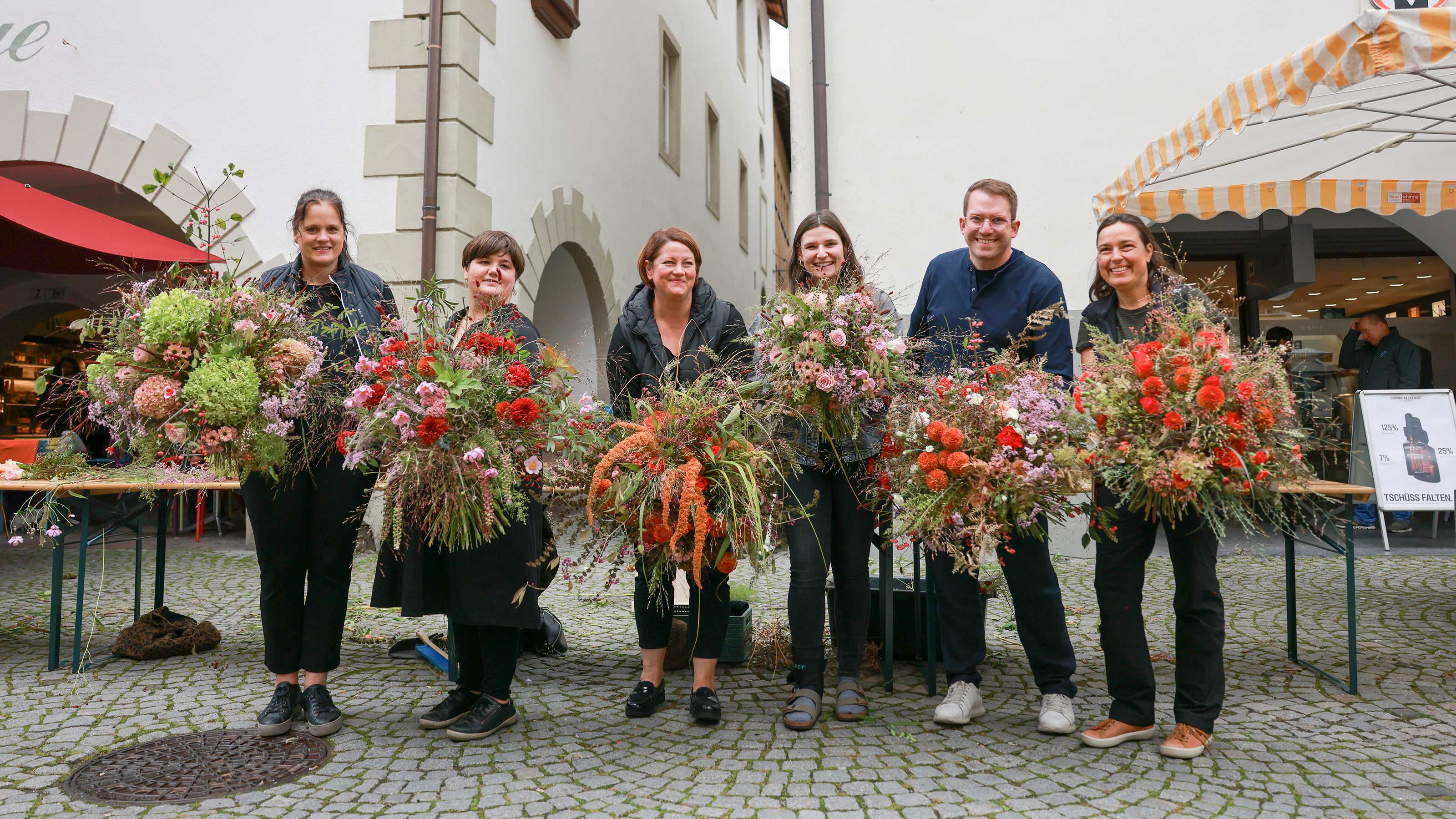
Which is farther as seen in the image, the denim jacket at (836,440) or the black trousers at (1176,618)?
the denim jacket at (836,440)

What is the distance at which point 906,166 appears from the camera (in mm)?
7332

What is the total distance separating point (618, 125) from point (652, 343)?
8.01m

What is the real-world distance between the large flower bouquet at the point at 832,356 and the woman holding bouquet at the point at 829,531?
74mm

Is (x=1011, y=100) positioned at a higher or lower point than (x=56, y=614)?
higher

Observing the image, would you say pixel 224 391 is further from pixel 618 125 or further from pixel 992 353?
pixel 618 125

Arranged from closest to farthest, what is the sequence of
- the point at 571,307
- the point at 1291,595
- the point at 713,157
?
the point at 1291,595, the point at 571,307, the point at 713,157

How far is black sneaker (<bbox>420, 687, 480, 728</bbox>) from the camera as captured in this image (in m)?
3.25

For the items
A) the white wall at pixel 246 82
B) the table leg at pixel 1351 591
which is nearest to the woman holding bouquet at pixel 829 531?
the table leg at pixel 1351 591

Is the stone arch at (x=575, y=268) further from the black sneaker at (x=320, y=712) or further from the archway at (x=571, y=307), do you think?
the black sneaker at (x=320, y=712)

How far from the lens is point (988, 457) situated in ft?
9.59

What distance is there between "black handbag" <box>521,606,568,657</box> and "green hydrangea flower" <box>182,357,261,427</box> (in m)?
1.80

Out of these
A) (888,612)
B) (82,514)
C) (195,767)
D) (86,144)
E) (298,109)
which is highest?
(298,109)

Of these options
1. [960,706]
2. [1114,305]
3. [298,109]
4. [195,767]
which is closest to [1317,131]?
[1114,305]

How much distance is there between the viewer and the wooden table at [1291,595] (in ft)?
11.4
